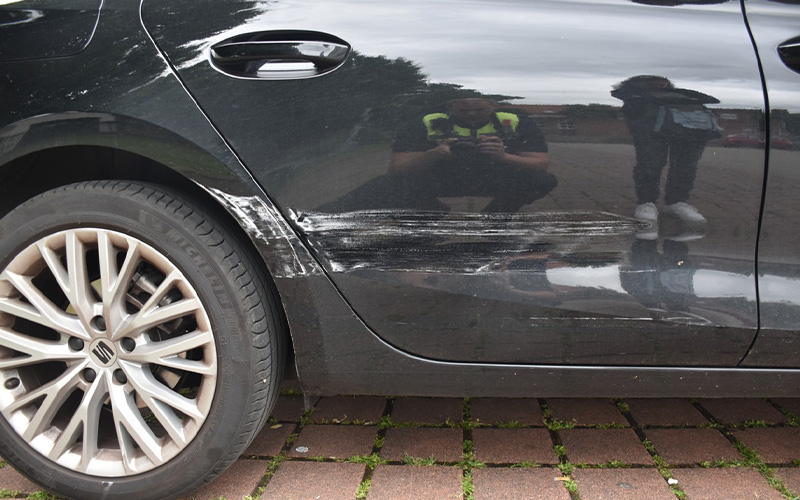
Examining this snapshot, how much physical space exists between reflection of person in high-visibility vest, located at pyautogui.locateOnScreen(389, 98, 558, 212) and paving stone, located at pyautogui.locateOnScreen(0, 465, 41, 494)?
1461 millimetres

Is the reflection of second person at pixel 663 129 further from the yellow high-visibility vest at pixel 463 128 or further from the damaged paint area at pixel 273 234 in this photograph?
the damaged paint area at pixel 273 234

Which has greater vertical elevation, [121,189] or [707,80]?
[707,80]

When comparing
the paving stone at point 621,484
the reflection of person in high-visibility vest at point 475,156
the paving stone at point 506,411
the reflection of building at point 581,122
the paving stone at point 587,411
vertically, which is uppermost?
the reflection of building at point 581,122

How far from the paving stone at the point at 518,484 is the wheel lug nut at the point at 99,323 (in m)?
1.13

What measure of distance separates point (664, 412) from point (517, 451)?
641 mm

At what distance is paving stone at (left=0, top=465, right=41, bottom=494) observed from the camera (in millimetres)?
1895

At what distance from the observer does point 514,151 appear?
1.52m

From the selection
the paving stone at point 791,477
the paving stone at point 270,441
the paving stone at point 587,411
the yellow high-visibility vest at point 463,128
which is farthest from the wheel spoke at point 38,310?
the paving stone at point 791,477

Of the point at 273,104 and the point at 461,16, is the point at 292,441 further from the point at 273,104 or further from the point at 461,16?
the point at 461,16

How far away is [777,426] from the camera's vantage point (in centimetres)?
218

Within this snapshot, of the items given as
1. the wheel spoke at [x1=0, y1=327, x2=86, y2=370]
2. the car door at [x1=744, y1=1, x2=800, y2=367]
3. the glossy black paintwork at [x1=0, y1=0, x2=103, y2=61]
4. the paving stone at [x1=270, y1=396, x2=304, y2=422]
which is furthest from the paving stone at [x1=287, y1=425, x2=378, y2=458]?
the glossy black paintwork at [x1=0, y1=0, x2=103, y2=61]

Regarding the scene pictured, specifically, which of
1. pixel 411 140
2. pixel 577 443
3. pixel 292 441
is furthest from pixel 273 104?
pixel 577 443

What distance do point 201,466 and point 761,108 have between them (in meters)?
1.69

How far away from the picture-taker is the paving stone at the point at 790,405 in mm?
2285
